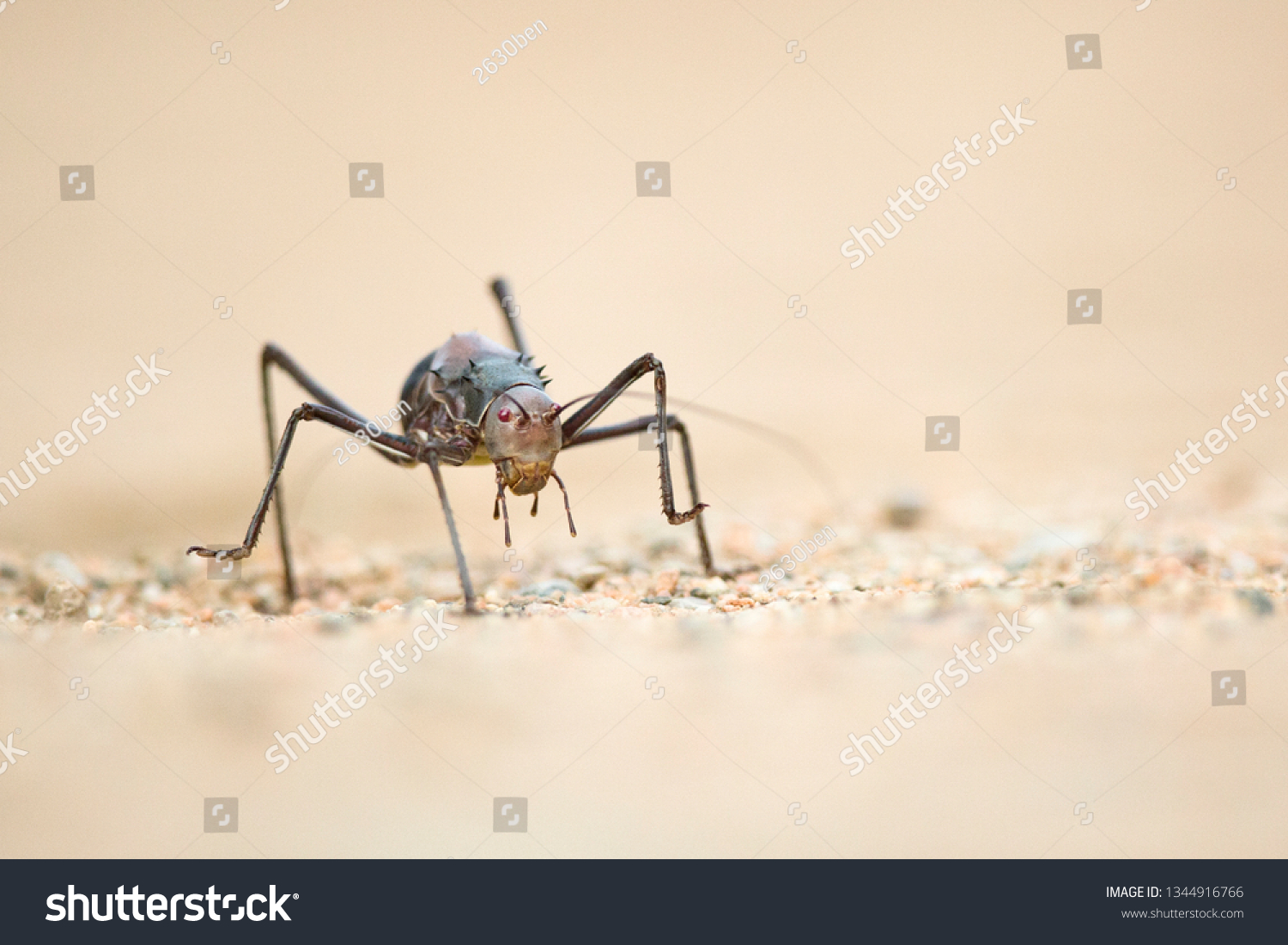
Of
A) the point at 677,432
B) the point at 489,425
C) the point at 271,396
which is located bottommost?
the point at 489,425

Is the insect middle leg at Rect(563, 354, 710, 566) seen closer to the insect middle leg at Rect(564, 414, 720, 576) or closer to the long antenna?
the insect middle leg at Rect(564, 414, 720, 576)

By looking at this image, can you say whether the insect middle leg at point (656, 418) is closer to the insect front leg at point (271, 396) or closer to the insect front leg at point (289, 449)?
the insect front leg at point (289, 449)

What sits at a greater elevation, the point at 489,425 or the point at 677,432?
the point at 677,432

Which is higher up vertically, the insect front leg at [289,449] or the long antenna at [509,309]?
the long antenna at [509,309]

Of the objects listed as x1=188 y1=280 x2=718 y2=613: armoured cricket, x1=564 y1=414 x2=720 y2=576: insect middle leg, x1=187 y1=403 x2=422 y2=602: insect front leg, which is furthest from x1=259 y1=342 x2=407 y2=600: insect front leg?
x1=564 y1=414 x2=720 y2=576: insect middle leg

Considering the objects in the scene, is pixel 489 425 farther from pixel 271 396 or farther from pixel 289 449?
pixel 271 396

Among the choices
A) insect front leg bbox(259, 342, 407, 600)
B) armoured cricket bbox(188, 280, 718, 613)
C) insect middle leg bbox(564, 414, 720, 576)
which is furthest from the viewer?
insect front leg bbox(259, 342, 407, 600)

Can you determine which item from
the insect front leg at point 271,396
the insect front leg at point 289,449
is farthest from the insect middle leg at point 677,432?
the insect front leg at point 271,396

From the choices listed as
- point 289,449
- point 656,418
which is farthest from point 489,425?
point 289,449
